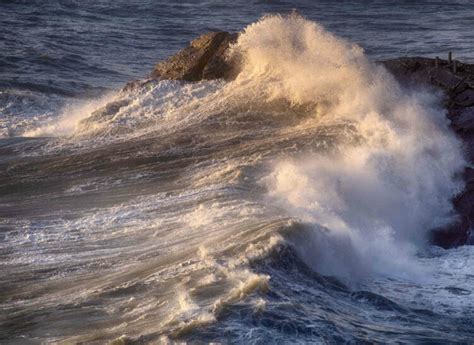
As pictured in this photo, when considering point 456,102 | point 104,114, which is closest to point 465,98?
point 456,102

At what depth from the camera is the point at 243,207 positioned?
10289mm

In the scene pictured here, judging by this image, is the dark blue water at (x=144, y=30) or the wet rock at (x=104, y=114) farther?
the dark blue water at (x=144, y=30)

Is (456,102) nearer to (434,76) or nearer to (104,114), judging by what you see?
(434,76)

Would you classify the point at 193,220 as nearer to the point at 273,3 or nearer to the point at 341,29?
the point at 341,29

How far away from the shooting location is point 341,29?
84.2 feet

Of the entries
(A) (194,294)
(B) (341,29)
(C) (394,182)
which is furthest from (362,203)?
(B) (341,29)

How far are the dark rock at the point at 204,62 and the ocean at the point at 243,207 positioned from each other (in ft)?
1.01

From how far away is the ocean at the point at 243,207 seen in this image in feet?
26.7

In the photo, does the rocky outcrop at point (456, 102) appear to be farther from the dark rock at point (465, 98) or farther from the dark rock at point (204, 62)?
the dark rock at point (204, 62)

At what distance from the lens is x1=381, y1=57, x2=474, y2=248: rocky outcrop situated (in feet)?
36.3

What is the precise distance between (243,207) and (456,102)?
442 cm

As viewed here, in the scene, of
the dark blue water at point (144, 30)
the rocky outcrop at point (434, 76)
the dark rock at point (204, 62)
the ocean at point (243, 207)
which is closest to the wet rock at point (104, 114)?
the ocean at point (243, 207)

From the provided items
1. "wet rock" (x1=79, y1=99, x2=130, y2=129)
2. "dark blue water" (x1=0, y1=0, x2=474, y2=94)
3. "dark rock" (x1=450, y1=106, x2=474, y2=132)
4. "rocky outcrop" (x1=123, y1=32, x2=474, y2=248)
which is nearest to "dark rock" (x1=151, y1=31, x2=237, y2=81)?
"rocky outcrop" (x1=123, y1=32, x2=474, y2=248)

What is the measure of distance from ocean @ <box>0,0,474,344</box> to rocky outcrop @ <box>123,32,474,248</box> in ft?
0.66
